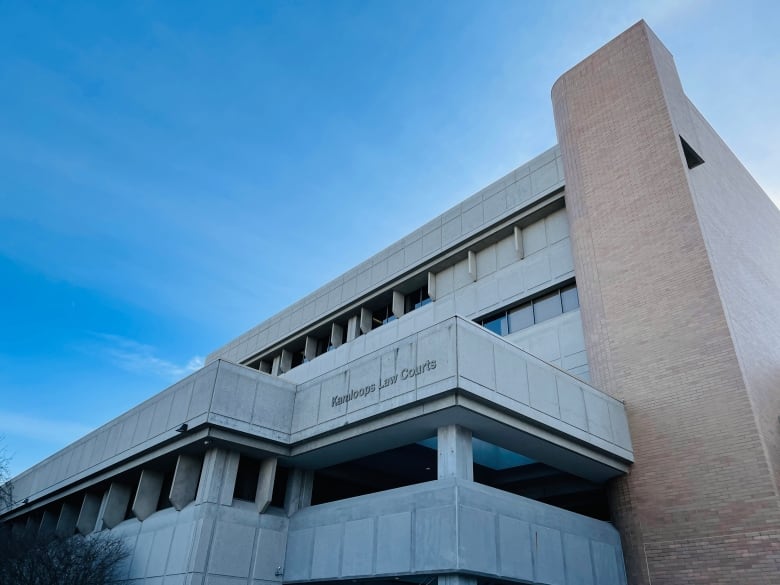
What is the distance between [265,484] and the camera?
16.0 meters

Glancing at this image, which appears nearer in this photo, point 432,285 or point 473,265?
point 473,265

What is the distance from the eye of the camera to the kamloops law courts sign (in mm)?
13328

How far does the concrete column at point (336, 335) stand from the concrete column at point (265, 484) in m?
13.0

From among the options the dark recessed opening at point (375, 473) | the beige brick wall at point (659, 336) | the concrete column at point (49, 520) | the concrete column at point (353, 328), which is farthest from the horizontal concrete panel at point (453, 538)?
the concrete column at point (49, 520)

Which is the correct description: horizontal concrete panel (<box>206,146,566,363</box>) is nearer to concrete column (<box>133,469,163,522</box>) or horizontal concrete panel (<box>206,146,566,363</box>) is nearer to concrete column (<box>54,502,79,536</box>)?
concrete column (<box>133,469,163,522</box>)

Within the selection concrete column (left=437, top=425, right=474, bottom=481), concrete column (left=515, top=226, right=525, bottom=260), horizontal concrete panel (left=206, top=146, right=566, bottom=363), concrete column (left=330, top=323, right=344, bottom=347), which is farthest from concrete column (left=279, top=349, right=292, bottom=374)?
concrete column (left=437, top=425, right=474, bottom=481)

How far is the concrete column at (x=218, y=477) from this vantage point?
15.0 metres

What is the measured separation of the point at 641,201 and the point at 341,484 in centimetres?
1347

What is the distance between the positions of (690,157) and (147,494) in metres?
20.6

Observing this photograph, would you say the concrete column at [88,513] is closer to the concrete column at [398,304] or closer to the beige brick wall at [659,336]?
the concrete column at [398,304]

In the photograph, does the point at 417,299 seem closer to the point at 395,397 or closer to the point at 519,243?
the point at 519,243

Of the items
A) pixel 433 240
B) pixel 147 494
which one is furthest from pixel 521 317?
pixel 147 494

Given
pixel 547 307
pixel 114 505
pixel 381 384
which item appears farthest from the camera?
pixel 547 307

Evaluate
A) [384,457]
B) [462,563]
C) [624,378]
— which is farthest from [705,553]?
[384,457]
